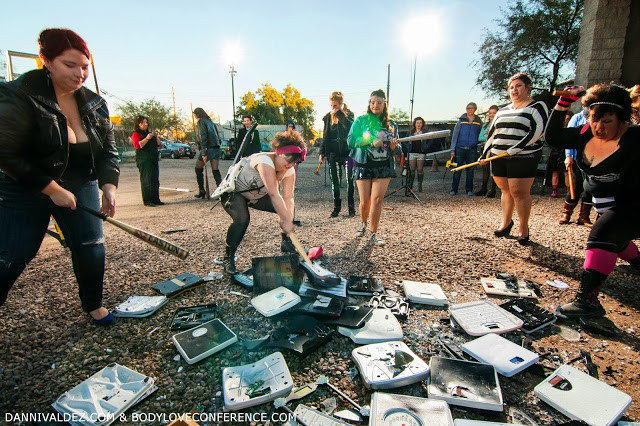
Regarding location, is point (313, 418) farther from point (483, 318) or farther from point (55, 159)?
point (55, 159)

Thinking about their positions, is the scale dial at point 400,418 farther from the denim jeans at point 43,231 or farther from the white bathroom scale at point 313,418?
the denim jeans at point 43,231

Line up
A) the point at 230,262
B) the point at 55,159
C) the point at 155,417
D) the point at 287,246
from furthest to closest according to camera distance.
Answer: the point at 287,246
the point at 230,262
the point at 55,159
the point at 155,417

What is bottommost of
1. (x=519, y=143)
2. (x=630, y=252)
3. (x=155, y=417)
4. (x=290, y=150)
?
(x=155, y=417)

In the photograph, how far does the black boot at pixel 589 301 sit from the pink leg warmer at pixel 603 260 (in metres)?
0.04

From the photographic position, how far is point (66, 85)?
189cm

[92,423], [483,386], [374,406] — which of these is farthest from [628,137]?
[92,423]

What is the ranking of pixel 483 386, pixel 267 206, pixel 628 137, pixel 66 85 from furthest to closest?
1. pixel 267 206
2. pixel 628 137
3. pixel 66 85
4. pixel 483 386

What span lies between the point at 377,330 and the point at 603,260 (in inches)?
75.4

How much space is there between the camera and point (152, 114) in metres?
44.2

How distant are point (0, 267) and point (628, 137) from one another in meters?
4.52

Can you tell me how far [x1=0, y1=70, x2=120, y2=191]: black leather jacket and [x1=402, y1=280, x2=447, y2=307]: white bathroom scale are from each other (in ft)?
9.26

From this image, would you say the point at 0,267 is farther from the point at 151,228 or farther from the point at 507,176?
the point at 507,176

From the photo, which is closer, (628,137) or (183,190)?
(628,137)

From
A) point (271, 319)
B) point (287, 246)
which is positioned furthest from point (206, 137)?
point (271, 319)
